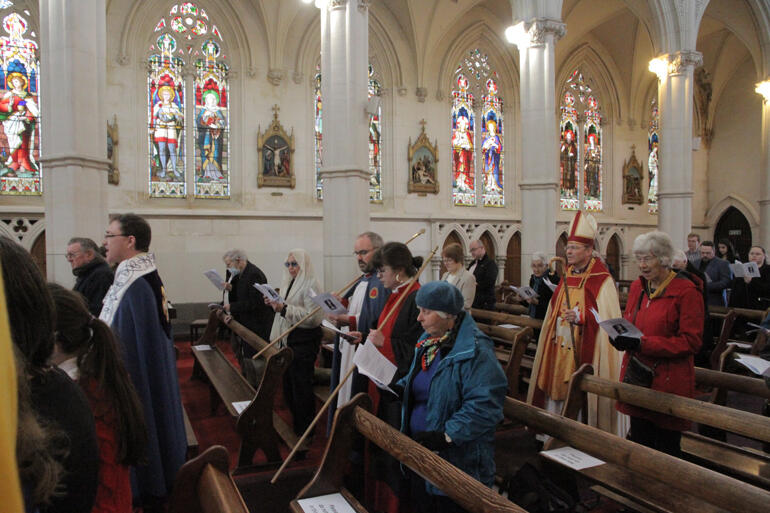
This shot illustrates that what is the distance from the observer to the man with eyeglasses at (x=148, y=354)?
2676mm

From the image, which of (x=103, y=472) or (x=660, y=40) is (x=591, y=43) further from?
(x=103, y=472)

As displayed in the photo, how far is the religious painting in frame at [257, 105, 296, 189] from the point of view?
39.2 feet

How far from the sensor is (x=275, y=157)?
12.0m

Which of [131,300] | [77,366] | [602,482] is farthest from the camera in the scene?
[602,482]

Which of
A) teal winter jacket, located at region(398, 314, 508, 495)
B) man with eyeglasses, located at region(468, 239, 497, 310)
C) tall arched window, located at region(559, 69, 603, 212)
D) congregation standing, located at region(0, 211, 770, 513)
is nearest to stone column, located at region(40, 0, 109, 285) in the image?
congregation standing, located at region(0, 211, 770, 513)

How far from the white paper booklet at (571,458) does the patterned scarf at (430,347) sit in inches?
38.7

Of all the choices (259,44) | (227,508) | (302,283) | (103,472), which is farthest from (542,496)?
(259,44)

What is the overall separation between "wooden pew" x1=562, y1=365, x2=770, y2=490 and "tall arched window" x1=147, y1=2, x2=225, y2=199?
997cm

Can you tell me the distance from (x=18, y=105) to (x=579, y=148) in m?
14.5

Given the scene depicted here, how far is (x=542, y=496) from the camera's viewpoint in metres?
2.52

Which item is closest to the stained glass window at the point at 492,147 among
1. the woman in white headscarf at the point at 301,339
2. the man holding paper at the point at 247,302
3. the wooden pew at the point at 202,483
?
the man holding paper at the point at 247,302

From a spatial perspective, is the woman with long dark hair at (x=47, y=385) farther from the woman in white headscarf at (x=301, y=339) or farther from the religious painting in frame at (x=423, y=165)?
the religious painting in frame at (x=423, y=165)

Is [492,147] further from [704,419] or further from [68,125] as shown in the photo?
[704,419]

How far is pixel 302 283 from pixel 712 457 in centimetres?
332
